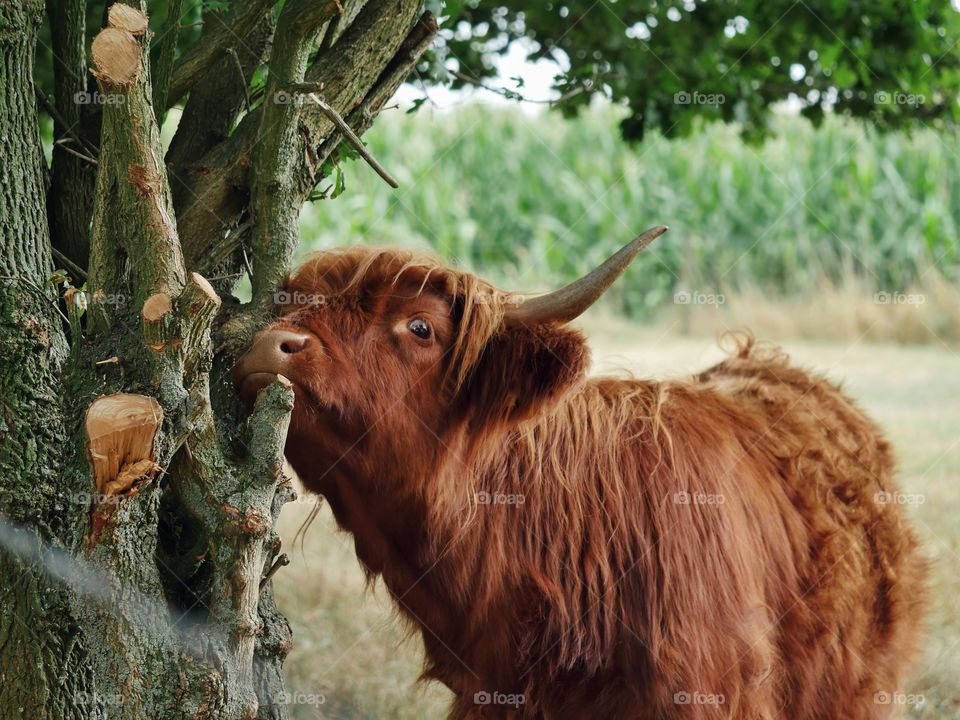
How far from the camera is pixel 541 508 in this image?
3.26 m

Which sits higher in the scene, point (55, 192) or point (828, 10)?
point (828, 10)

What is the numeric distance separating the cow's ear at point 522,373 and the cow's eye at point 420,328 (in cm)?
18

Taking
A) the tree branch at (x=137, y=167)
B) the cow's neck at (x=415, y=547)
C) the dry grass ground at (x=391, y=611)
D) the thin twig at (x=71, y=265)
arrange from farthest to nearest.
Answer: the dry grass ground at (x=391, y=611), the cow's neck at (x=415, y=547), the thin twig at (x=71, y=265), the tree branch at (x=137, y=167)

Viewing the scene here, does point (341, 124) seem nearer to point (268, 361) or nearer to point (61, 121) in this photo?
point (268, 361)

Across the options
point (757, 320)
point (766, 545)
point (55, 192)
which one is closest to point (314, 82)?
point (55, 192)

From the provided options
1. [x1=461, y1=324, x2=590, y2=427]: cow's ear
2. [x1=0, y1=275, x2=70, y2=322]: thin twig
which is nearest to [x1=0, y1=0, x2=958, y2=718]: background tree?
[x1=0, y1=275, x2=70, y2=322]: thin twig

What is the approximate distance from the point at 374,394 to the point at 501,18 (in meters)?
2.55

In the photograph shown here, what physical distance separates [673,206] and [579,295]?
13910 millimetres

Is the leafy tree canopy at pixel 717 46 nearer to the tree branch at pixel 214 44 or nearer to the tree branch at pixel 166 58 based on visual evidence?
the tree branch at pixel 214 44

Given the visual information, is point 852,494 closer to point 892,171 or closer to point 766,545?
point 766,545

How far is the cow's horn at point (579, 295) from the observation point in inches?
104

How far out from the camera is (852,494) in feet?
12.8

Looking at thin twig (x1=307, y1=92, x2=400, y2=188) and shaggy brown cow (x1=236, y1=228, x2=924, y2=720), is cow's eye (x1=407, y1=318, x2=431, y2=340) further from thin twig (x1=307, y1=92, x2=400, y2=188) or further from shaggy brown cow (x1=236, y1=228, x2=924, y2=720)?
thin twig (x1=307, y1=92, x2=400, y2=188)

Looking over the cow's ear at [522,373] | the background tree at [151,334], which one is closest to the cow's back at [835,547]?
the cow's ear at [522,373]
